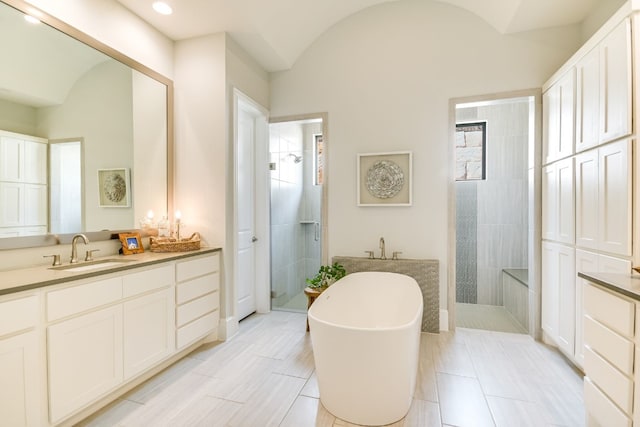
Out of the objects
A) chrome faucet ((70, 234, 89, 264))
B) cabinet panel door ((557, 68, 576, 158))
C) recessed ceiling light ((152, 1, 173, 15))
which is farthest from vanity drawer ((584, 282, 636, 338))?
recessed ceiling light ((152, 1, 173, 15))

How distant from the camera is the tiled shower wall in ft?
12.3

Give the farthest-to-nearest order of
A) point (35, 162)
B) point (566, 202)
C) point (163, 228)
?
1. point (163, 228)
2. point (566, 202)
3. point (35, 162)

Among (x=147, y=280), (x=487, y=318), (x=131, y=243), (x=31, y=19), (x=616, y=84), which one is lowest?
(x=487, y=318)

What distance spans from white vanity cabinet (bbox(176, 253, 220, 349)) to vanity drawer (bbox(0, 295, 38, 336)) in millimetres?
909

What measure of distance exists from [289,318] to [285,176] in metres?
1.75

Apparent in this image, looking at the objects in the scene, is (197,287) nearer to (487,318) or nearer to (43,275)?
(43,275)

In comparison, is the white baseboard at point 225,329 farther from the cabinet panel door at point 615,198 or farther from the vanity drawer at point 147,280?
the cabinet panel door at point 615,198

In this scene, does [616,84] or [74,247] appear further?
[74,247]

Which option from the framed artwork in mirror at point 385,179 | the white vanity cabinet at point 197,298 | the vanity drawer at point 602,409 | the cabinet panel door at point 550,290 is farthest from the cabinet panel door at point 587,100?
the white vanity cabinet at point 197,298

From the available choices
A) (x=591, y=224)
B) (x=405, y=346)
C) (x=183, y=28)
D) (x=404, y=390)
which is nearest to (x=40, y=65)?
(x=183, y=28)

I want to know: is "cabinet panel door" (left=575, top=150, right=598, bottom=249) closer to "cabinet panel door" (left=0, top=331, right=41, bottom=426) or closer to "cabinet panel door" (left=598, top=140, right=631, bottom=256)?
"cabinet panel door" (left=598, top=140, right=631, bottom=256)

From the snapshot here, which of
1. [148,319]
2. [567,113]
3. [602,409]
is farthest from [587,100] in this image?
[148,319]

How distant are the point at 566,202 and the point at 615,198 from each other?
20.9 inches

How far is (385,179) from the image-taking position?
3.08 meters
